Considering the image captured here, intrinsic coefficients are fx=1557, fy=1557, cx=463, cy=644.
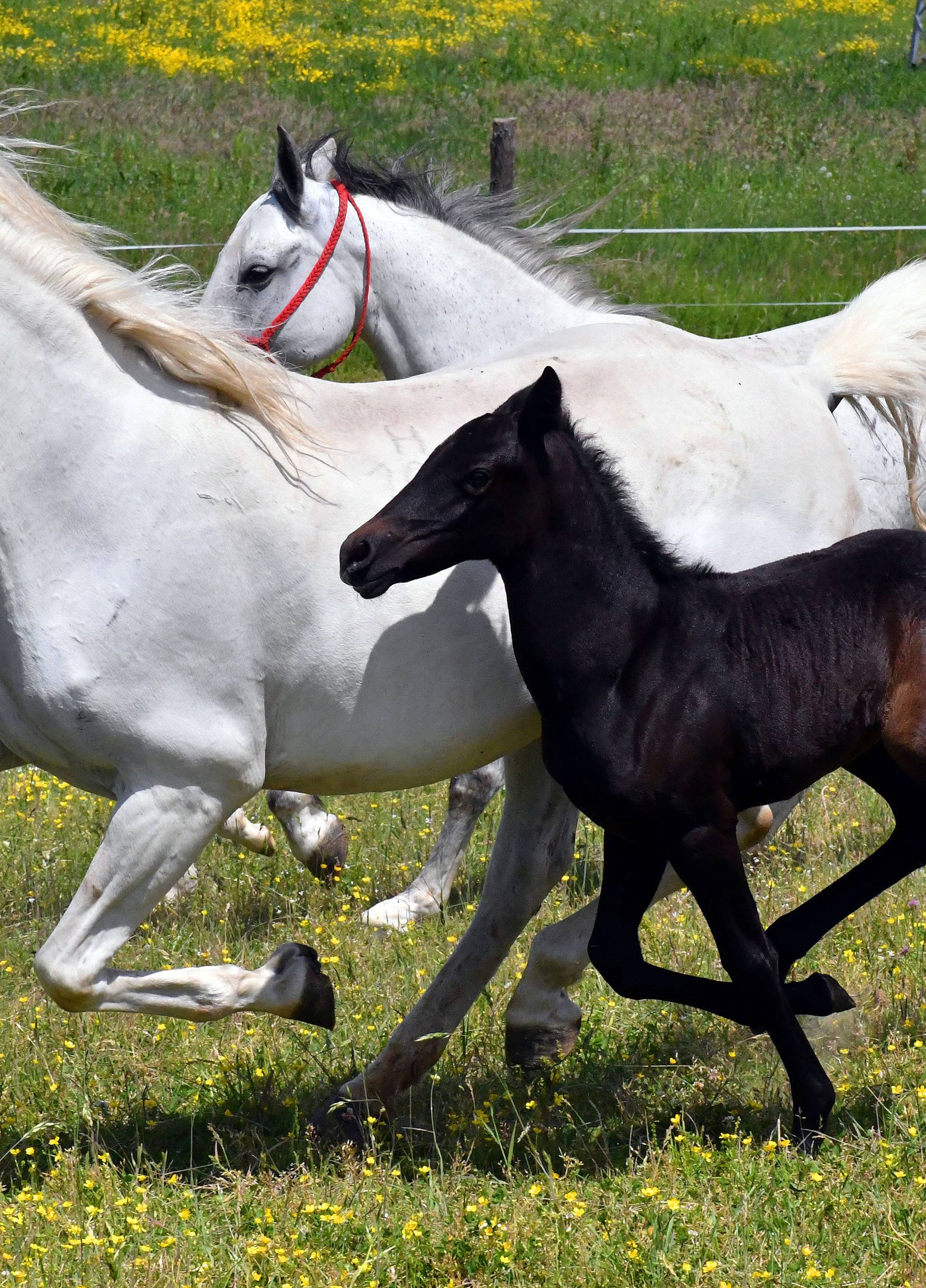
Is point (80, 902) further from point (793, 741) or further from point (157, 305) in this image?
point (793, 741)

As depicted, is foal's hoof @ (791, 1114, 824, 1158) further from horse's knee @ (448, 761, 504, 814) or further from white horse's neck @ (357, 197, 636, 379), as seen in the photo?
white horse's neck @ (357, 197, 636, 379)

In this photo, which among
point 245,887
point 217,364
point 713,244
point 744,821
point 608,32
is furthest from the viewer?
point 608,32

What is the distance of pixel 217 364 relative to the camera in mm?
3453

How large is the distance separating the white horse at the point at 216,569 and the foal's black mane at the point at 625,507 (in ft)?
0.77

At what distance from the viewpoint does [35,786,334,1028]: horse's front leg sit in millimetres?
3291

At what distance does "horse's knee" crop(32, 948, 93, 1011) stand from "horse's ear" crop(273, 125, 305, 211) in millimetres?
3425

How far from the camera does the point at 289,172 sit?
5824 mm

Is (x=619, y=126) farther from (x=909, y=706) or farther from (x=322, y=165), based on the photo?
(x=909, y=706)

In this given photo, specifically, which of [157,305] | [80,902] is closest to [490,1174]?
[80,902]

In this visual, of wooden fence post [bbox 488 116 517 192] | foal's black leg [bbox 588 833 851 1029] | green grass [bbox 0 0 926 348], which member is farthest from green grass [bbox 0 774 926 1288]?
green grass [bbox 0 0 926 348]

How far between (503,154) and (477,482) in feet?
24.2

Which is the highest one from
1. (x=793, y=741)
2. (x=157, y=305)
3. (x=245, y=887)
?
(x=157, y=305)

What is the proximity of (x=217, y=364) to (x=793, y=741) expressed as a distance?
59.7 inches

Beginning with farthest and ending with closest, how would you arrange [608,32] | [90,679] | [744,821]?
[608,32] → [744,821] → [90,679]
